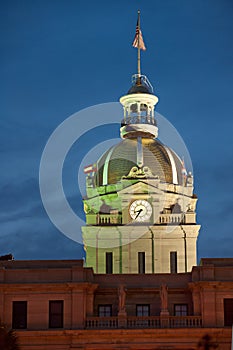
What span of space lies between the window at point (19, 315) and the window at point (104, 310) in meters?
7.04

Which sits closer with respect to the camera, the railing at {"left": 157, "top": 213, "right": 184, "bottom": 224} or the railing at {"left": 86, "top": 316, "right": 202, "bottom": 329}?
the railing at {"left": 86, "top": 316, "right": 202, "bottom": 329}

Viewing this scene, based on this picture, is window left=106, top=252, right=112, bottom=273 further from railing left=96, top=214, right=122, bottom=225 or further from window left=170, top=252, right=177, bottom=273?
window left=170, top=252, right=177, bottom=273

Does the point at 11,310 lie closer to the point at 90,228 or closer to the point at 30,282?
the point at 30,282

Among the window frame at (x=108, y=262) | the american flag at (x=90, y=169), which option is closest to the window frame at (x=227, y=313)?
the window frame at (x=108, y=262)

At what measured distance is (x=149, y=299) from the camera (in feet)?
297

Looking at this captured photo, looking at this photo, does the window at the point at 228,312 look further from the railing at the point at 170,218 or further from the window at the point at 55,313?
the railing at the point at 170,218

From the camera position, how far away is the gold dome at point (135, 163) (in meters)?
119

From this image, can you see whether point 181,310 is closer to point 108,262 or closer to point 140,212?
point 108,262

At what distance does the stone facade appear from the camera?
85312 millimetres

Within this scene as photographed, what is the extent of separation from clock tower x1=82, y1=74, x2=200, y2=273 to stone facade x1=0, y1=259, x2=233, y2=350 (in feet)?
73.0

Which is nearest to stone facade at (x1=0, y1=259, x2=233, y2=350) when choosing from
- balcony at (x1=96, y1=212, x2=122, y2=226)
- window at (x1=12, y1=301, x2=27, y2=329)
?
window at (x1=12, y1=301, x2=27, y2=329)

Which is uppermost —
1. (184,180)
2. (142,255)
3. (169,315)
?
(184,180)

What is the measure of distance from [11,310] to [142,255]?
1184 inches

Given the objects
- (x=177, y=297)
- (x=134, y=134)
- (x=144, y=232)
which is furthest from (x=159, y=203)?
(x=177, y=297)
